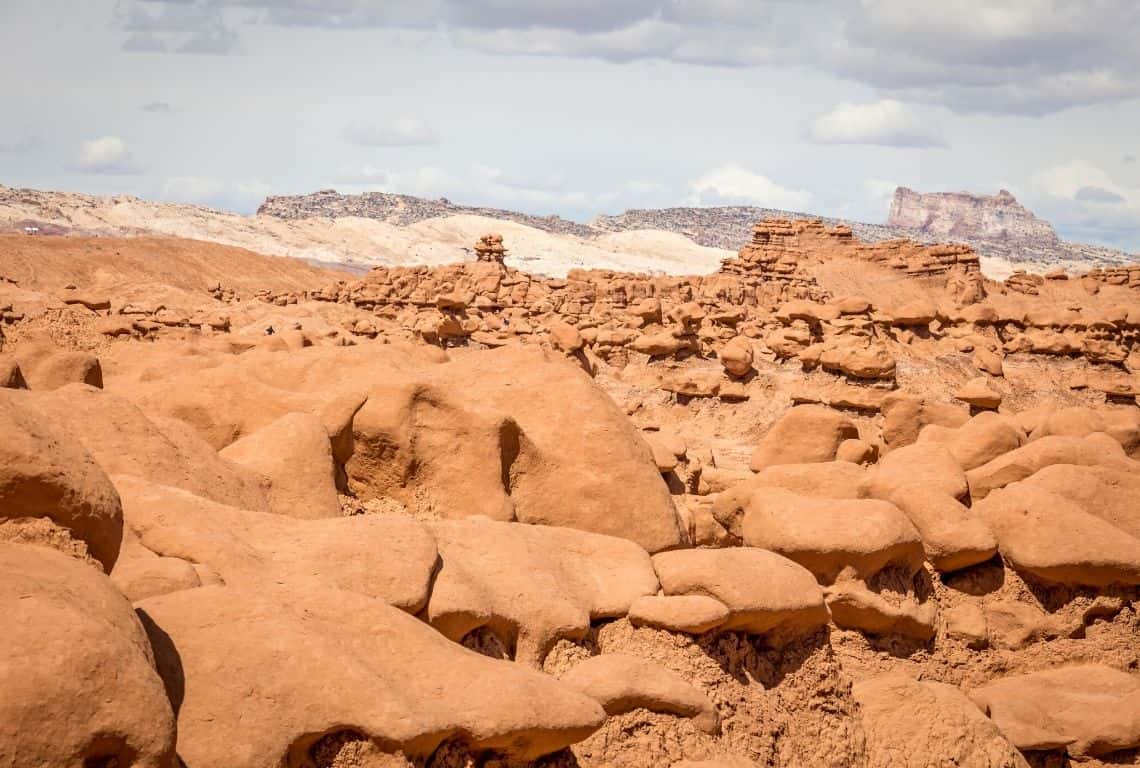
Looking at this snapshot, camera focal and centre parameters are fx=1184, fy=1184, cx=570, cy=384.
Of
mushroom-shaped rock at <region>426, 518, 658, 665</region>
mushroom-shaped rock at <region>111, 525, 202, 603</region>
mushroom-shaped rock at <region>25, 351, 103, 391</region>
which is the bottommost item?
mushroom-shaped rock at <region>426, 518, 658, 665</region>

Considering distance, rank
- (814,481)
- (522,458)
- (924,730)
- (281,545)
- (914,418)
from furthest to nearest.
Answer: (914,418) → (814,481) → (522,458) → (924,730) → (281,545)

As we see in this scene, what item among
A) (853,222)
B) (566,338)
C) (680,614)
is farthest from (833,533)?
(853,222)

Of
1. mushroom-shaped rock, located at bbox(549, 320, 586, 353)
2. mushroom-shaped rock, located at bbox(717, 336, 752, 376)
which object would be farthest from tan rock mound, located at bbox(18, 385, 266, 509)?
mushroom-shaped rock, located at bbox(717, 336, 752, 376)

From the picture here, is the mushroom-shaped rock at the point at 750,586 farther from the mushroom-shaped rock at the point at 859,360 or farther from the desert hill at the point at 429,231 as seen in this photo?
the desert hill at the point at 429,231

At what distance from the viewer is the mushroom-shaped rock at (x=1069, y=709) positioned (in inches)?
277

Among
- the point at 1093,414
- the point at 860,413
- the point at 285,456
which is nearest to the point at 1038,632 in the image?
the point at 1093,414

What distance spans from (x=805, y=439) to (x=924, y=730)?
4804 mm

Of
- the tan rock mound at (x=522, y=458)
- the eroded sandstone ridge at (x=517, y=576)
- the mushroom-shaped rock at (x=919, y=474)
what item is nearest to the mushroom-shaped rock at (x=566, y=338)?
the eroded sandstone ridge at (x=517, y=576)

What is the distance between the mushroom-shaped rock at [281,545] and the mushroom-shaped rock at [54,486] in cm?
40

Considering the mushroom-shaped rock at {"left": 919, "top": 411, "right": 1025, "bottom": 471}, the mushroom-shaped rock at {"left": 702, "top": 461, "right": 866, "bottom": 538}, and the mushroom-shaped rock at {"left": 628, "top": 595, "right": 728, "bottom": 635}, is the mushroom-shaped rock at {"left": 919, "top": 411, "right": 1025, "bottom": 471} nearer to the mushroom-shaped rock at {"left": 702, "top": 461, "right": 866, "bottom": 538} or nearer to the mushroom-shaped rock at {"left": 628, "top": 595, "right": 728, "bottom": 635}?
the mushroom-shaped rock at {"left": 702, "top": 461, "right": 866, "bottom": 538}

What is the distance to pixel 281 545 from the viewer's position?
14.8 feet

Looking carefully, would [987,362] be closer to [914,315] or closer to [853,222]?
[914,315]

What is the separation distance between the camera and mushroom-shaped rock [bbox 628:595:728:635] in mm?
5438

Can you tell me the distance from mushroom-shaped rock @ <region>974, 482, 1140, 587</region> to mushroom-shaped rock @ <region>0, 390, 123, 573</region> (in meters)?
5.79
